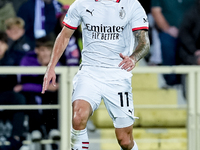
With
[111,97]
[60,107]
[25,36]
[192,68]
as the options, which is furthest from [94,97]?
[25,36]

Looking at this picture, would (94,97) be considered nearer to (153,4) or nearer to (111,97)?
(111,97)

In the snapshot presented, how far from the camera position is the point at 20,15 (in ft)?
22.2

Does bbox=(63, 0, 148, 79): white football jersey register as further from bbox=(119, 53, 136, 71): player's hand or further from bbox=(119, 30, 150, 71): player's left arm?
bbox=(119, 53, 136, 71): player's hand

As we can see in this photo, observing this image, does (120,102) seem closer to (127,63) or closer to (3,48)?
(127,63)

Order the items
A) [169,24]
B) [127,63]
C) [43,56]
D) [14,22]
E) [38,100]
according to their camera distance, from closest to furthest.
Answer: [127,63]
[38,100]
[43,56]
[14,22]
[169,24]

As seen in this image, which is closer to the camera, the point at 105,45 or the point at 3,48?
the point at 105,45

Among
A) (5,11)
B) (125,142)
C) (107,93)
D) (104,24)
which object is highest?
(5,11)

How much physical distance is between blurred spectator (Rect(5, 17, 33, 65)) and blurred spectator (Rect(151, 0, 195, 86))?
1.82 m

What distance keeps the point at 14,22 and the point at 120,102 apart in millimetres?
2534

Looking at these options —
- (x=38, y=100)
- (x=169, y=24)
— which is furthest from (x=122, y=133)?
(x=169, y=24)

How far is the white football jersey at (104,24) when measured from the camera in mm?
4668

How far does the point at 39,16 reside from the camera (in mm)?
6766

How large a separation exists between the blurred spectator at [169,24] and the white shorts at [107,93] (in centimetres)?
206

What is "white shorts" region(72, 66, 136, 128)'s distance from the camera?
15.1ft
